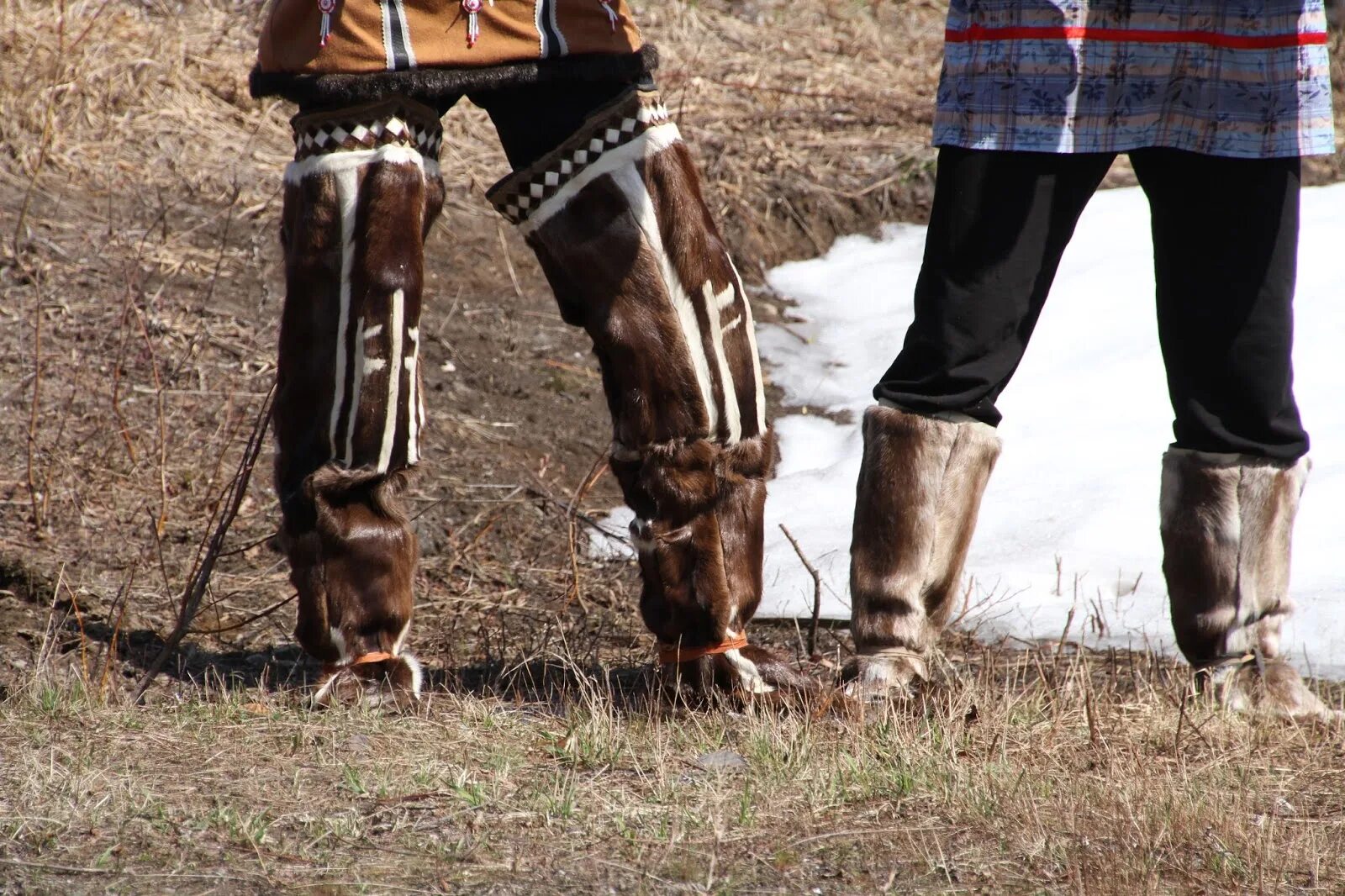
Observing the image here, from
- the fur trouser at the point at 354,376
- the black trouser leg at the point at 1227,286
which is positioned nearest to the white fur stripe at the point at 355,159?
the fur trouser at the point at 354,376

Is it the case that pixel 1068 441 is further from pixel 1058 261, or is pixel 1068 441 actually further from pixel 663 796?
pixel 663 796

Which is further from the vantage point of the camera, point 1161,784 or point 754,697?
point 754,697

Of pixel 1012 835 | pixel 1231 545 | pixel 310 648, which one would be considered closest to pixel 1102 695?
pixel 1231 545

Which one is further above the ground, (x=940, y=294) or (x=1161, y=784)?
(x=940, y=294)

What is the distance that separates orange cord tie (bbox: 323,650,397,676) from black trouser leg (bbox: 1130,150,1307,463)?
5.04 feet

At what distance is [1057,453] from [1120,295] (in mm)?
1347

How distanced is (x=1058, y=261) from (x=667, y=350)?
0.72 m

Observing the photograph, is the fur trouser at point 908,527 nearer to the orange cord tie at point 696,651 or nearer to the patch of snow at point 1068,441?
the orange cord tie at point 696,651

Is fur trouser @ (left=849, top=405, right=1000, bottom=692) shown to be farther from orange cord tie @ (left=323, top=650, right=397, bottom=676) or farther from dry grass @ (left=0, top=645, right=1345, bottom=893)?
orange cord tie @ (left=323, top=650, right=397, bottom=676)

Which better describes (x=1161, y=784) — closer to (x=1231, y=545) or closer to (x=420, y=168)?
(x=1231, y=545)

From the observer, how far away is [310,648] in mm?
2762

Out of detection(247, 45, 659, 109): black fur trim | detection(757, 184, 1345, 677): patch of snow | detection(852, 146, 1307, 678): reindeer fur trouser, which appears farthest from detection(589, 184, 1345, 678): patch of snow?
detection(247, 45, 659, 109): black fur trim

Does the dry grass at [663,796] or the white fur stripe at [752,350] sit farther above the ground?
the white fur stripe at [752,350]

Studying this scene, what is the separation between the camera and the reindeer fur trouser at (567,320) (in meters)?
2.58
